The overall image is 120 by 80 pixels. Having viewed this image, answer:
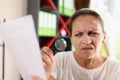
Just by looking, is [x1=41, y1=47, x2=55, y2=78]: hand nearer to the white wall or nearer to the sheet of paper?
the sheet of paper

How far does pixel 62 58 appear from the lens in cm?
109

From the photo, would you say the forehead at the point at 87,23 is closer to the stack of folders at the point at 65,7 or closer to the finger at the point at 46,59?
the finger at the point at 46,59

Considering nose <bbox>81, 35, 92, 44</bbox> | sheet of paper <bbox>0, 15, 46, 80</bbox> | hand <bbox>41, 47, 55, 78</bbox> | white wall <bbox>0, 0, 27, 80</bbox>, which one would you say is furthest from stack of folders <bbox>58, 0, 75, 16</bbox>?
sheet of paper <bbox>0, 15, 46, 80</bbox>

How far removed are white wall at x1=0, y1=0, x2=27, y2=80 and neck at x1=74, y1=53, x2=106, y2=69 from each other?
96 centimetres

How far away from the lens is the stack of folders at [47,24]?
2.10 m

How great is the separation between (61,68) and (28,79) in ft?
1.25

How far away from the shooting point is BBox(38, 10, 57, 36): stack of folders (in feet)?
6.90

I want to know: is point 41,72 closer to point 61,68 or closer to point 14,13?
point 61,68

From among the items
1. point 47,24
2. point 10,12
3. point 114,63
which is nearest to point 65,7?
point 47,24

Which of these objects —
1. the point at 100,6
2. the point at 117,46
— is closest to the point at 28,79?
the point at 100,6

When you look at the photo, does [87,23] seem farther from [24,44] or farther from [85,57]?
[24,44]

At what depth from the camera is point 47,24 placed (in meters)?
2.19

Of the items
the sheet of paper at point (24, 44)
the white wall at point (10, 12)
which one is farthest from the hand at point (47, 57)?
the white wall at point (10, 12)

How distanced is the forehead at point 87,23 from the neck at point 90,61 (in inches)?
6.3
